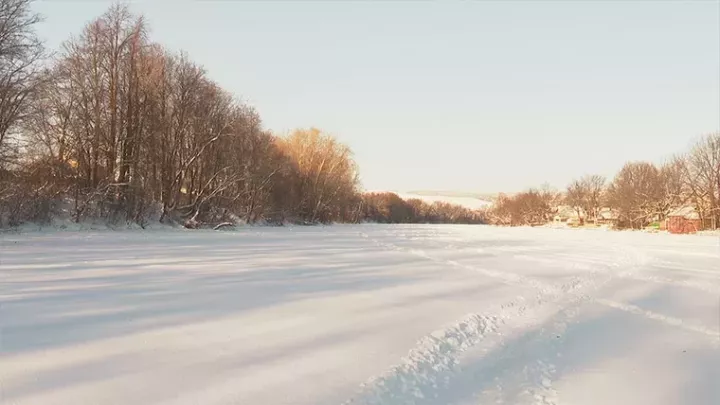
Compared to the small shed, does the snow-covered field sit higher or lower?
lower

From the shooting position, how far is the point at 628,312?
7902mm

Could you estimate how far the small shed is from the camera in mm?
55875

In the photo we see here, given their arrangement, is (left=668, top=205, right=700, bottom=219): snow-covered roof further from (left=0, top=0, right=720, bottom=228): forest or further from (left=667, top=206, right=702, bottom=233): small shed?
(left=0, top=0, right=720, bottom=228): forest

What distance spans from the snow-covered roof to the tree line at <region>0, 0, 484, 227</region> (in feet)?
195

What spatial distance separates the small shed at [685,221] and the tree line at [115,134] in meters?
50.2

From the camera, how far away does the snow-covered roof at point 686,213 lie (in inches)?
2533

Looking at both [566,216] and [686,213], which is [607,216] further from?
[686,213]

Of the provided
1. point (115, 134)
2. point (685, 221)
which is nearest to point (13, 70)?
point (115, 134)

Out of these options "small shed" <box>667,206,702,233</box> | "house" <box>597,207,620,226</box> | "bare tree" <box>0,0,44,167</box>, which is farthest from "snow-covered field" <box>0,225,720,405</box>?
"house" <box>597,207,620,226</box>

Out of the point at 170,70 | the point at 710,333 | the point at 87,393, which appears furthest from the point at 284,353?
the point at 170,70

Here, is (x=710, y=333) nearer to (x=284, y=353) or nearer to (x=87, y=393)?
(x=284, y=353)

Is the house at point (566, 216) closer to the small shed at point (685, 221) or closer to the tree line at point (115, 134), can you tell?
the small shed at point (685, 221)

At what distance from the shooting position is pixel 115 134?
2695 cm

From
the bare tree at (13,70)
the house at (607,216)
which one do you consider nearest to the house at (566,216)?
the house at (607,216)
